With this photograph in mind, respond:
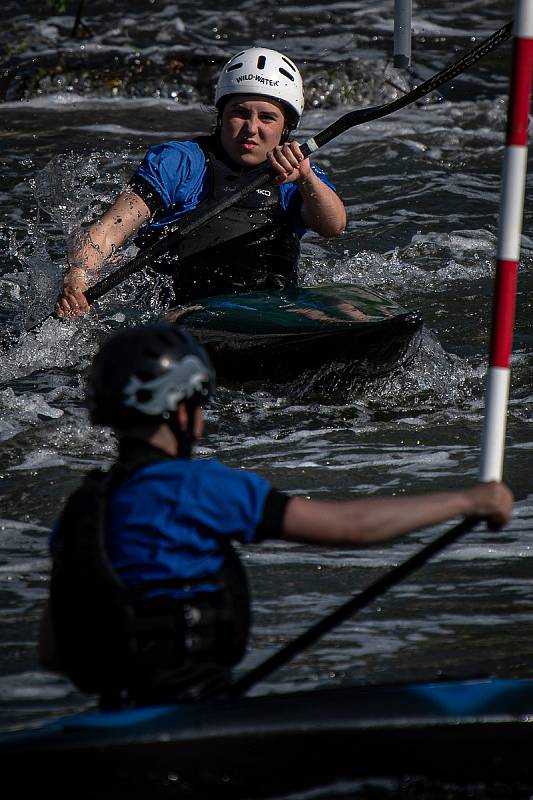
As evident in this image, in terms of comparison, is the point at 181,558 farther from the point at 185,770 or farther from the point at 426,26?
the point at 426,26

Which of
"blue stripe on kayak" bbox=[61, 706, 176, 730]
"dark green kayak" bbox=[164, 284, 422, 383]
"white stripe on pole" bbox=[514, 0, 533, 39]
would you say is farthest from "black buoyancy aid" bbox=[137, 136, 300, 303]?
"blue stripe on kayak" bbox=[61, 706, 176, 730]

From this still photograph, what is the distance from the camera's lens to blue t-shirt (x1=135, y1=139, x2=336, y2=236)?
6.54 metres

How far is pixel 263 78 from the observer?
259 inches

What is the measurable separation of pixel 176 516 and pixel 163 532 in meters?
0.04

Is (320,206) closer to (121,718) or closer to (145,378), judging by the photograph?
(145,378)

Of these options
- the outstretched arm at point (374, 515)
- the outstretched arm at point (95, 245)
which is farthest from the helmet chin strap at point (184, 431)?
the outstretched arm at point (95, 245)

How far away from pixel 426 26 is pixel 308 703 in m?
13.4

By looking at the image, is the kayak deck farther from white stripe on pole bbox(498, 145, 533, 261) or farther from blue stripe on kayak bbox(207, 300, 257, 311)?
blue stripe on kayak bbox(207, 300, 257, 311)

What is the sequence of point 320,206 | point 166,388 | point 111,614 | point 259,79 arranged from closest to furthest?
1. point 111,614
2. point 166,388
3. point 320,206
4. point 259,79

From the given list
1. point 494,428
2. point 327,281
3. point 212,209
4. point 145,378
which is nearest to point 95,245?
point 212,209

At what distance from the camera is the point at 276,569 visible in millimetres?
4562

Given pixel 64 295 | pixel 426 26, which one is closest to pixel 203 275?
pixel 64 295

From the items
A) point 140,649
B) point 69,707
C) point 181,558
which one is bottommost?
point 69,707

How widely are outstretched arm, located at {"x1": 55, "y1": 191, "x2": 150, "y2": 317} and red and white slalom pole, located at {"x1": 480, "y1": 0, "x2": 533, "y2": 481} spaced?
3.07 m
